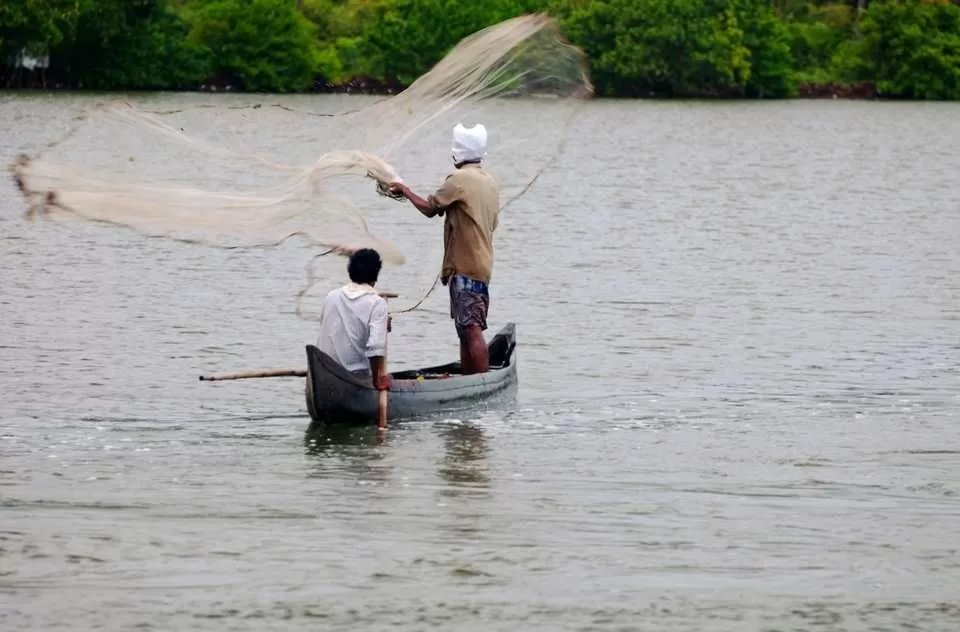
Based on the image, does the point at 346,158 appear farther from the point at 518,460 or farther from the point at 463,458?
the point at 518,460

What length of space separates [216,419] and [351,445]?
4.93 feet

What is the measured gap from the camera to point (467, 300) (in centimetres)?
1370

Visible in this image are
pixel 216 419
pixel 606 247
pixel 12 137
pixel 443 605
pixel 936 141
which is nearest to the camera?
pixel 443 605

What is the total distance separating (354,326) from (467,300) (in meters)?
0.99

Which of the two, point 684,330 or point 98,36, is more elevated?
point 98,36

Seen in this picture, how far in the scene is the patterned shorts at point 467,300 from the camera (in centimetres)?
1366

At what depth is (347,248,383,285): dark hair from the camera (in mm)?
12891

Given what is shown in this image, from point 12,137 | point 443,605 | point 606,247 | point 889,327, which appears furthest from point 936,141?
point 443,605

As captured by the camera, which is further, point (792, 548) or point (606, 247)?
point (606, 247)

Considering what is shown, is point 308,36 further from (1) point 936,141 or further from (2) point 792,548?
(2) point 792,548

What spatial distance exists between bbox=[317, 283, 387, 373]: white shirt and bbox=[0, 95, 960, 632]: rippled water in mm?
533

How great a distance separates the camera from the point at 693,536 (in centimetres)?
1044

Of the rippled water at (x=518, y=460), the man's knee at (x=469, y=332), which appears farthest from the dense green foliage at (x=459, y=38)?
the man's knee at (x=469, y=332)

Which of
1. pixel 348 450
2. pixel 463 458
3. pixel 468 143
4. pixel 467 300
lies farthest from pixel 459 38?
pixel 463 458
